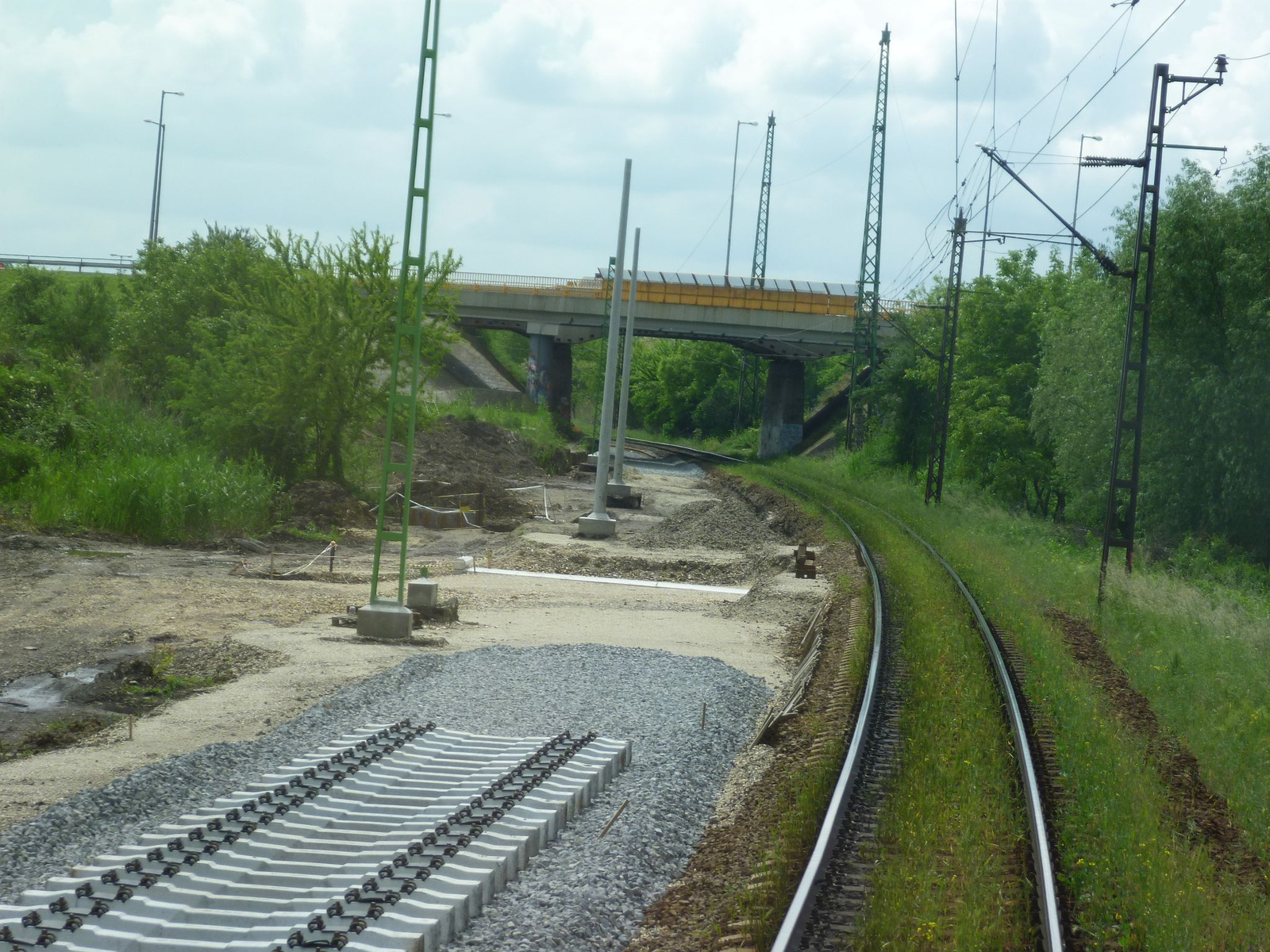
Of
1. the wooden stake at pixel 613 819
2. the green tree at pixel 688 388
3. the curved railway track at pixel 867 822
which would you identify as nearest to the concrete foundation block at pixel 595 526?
the curved railway track at pixel 867 822

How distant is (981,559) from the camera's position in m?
27.4

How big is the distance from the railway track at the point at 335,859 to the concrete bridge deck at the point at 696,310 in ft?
176

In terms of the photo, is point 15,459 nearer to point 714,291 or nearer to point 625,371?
point 625,371

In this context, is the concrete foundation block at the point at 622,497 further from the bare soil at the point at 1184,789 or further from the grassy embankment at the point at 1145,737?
the bare soil at the point at 1184,789

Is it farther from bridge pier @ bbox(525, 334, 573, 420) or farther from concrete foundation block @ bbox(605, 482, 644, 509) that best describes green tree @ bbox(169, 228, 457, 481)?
bridge pier @ bbox(525, 334, 573, 420)

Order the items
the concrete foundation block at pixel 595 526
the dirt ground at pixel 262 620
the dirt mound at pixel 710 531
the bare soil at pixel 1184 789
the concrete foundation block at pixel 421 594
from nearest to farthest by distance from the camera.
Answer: the bare soil at pixel 1184 789
the dirt ground at pixel 262 620
the concrete foundation block at pixel 421 594
the dirt mound at pixel 710 531
the concrete foundation block at pixel 595 526

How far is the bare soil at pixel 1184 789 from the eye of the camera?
29.5ft

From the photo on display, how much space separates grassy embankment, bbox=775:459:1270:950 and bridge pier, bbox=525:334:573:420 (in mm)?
47218

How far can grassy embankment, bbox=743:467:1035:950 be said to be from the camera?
6465mm

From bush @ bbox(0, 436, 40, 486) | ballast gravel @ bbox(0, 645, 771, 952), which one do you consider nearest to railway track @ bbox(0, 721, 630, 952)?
ballast gravel @ bbox(0, 645, 771, 952)

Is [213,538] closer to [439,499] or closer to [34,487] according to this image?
[34,487]

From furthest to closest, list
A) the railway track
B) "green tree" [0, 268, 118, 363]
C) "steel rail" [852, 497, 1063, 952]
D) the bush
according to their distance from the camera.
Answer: "green tree" [0, 268, 118, 363], the bush, "steel rail" [852, 497, 1063, 952], the railway track

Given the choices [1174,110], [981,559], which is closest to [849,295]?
[981,559]

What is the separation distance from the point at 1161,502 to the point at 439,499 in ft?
71.4
